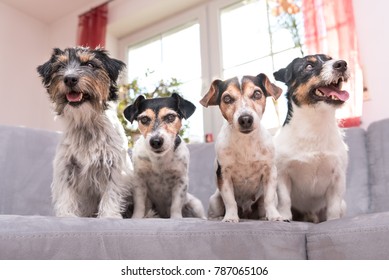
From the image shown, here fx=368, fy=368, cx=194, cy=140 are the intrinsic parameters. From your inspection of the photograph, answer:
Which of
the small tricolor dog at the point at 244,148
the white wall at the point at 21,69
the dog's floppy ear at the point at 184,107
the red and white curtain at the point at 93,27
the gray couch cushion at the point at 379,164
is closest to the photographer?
the small tricolor dog at the point at 244,148

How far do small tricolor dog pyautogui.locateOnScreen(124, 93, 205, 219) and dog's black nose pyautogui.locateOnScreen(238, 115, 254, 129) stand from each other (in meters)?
0.41

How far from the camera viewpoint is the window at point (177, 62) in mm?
4812

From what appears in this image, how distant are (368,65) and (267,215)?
90.7 inches

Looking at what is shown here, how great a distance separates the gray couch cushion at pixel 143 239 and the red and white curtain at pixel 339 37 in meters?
2.03

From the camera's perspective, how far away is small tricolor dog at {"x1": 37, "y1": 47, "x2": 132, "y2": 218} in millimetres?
1904

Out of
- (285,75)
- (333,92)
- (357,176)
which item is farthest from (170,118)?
(357,176)

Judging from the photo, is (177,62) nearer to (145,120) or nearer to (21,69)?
(21,69)

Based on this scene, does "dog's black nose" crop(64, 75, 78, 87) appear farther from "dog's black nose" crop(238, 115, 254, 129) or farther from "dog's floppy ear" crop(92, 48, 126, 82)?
"dog's black nose" crop(238, 115, 254, 129)

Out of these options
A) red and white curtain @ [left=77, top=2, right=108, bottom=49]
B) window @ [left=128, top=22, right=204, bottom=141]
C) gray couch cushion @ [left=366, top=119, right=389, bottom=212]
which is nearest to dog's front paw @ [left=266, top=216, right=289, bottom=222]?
gray couch cushion @ [left=366, top=119, right=389, bottom=212]

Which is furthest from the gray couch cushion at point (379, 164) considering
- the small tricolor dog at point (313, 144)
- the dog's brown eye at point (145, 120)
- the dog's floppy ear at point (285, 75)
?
the dog's brown eye at point (145, 120)

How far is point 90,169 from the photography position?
195 cm

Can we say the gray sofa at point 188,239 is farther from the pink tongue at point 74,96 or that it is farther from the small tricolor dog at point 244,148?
the pink tongue at point 74,96
